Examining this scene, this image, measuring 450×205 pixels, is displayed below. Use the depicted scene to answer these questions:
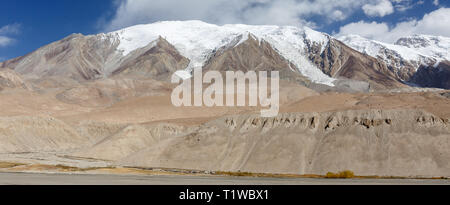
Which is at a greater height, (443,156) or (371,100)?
(371,100)

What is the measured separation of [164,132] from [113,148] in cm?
2361

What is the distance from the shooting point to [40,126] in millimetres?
138250

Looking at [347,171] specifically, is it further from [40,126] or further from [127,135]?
[40,126]

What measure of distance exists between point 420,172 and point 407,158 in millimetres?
3132

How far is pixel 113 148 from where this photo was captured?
114 m
